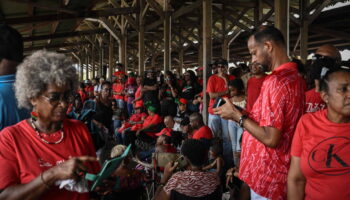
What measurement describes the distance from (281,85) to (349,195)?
66 centimetres

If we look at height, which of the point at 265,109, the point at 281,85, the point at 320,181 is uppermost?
the point at 281,85

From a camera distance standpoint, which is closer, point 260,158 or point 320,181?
point 320,181

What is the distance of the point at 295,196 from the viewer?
186cm

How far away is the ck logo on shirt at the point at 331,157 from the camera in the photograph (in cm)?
168

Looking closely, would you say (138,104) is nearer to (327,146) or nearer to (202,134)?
(202,134)

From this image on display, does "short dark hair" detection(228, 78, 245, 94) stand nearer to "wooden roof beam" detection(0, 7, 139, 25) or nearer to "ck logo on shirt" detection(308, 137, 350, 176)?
"ck logo on shirt" detection(308, 137, 350, 176)

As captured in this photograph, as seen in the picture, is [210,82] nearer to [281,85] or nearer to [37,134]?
[281,85]

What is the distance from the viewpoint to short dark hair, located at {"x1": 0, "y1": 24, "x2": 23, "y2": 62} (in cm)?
184

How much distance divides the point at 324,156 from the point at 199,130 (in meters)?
2.97

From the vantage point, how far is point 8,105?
69.7 inches

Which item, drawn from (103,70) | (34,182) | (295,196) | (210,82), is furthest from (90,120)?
(103,70)

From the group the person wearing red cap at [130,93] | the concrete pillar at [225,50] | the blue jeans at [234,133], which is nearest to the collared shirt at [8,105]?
the blue jeans at [234,133]

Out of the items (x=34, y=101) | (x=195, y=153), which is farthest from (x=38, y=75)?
(x=195, y=153)

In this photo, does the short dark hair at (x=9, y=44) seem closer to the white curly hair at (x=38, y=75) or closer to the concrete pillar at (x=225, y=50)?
the white curly hair at (x=38, y=75)
